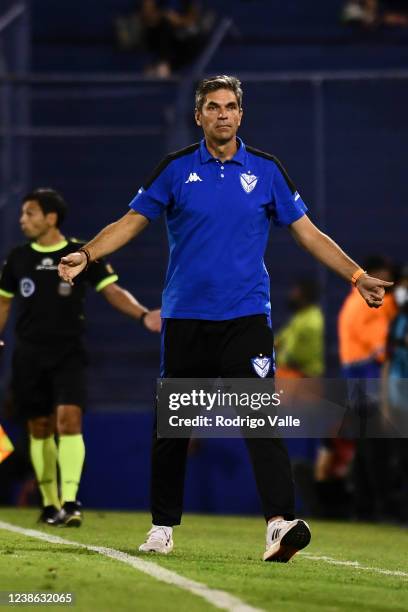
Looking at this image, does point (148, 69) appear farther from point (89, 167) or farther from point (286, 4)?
point (89, 167)

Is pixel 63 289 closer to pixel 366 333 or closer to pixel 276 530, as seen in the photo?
pixel 276 530

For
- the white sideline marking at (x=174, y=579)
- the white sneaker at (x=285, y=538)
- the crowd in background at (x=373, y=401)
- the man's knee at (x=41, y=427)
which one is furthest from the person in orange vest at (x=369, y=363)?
the white sneaker at (x=285, y=538)

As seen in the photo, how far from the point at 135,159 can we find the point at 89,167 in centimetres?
46

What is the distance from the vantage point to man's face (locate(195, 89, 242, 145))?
716cm

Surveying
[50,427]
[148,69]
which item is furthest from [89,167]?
[50,427]

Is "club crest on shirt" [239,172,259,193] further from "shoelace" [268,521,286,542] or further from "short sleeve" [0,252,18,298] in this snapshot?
"short sleeve" [0,252,18,298]

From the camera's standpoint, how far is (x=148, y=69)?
18812mm

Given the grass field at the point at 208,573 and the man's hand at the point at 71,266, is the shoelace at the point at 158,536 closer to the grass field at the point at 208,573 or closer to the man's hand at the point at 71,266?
the grass field at the point at 208,573

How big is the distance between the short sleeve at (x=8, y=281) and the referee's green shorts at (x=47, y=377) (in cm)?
36

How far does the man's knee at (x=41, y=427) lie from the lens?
1021cm

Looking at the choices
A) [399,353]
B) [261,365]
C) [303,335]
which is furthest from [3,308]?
[303,335]

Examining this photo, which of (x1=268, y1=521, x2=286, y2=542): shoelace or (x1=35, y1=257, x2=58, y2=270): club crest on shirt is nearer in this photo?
(x1=268, y1=521, x2=286, y2=542): shoelace

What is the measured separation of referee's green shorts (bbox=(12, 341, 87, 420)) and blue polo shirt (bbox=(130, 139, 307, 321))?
271 centimetres

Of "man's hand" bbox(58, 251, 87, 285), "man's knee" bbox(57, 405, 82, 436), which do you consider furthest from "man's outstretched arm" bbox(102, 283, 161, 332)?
"man's hand" bbox(58, 251, 87, 285)
